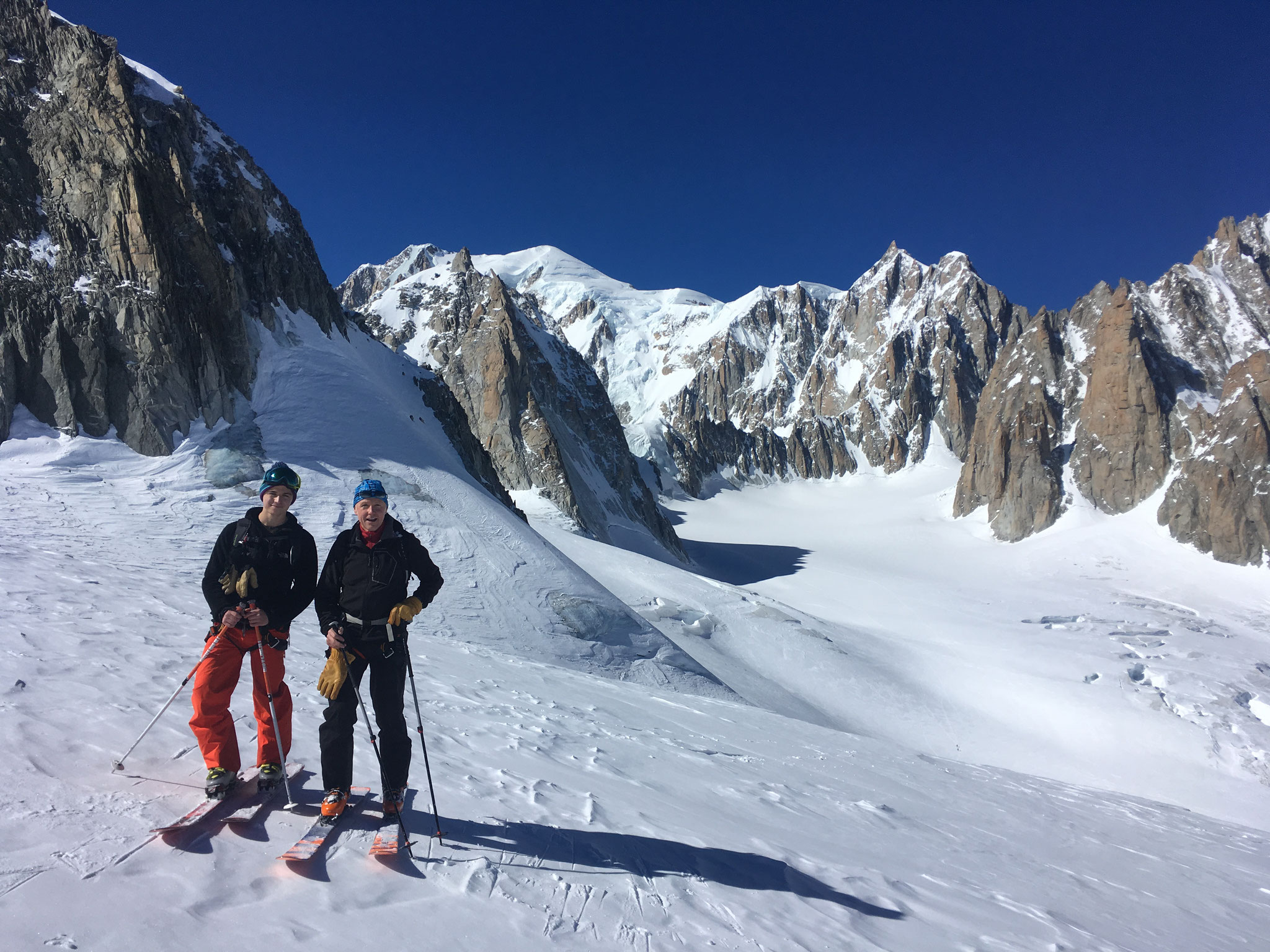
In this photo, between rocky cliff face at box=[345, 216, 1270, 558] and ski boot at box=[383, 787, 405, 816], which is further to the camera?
rocky cliff face at box=[345, 216, 1270, 558]

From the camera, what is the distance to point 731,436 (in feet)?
428

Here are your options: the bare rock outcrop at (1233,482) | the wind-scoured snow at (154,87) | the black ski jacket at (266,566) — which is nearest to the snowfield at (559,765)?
the black ski jacket at (266,566)

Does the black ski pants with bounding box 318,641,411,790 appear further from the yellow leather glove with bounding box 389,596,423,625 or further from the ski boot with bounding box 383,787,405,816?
the yellow leather glove with bounding box 389,596,423,625

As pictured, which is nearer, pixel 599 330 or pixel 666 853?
pixel 666 853

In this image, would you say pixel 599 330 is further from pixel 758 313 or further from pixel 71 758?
pixel 71 758

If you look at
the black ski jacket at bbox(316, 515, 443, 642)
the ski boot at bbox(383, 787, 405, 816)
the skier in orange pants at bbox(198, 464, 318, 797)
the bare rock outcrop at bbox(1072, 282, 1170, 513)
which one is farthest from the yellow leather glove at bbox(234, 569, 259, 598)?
the bare rock outcrop at bbox(1072, 282, 1170, 513)

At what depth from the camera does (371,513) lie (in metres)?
4.28

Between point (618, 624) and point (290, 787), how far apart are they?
12.6m

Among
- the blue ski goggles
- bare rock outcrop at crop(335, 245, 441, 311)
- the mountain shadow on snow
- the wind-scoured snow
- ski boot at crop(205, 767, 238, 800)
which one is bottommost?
the mountain shadow on snow

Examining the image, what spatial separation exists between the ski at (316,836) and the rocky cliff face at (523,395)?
3942 cm

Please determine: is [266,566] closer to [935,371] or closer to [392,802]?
[392,802]

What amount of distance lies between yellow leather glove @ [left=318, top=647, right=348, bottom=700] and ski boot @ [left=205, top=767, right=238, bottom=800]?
2.49 ft

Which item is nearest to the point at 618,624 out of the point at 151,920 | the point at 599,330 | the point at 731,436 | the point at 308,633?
the point at 308,633

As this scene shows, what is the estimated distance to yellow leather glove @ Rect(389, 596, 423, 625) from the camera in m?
4.10
